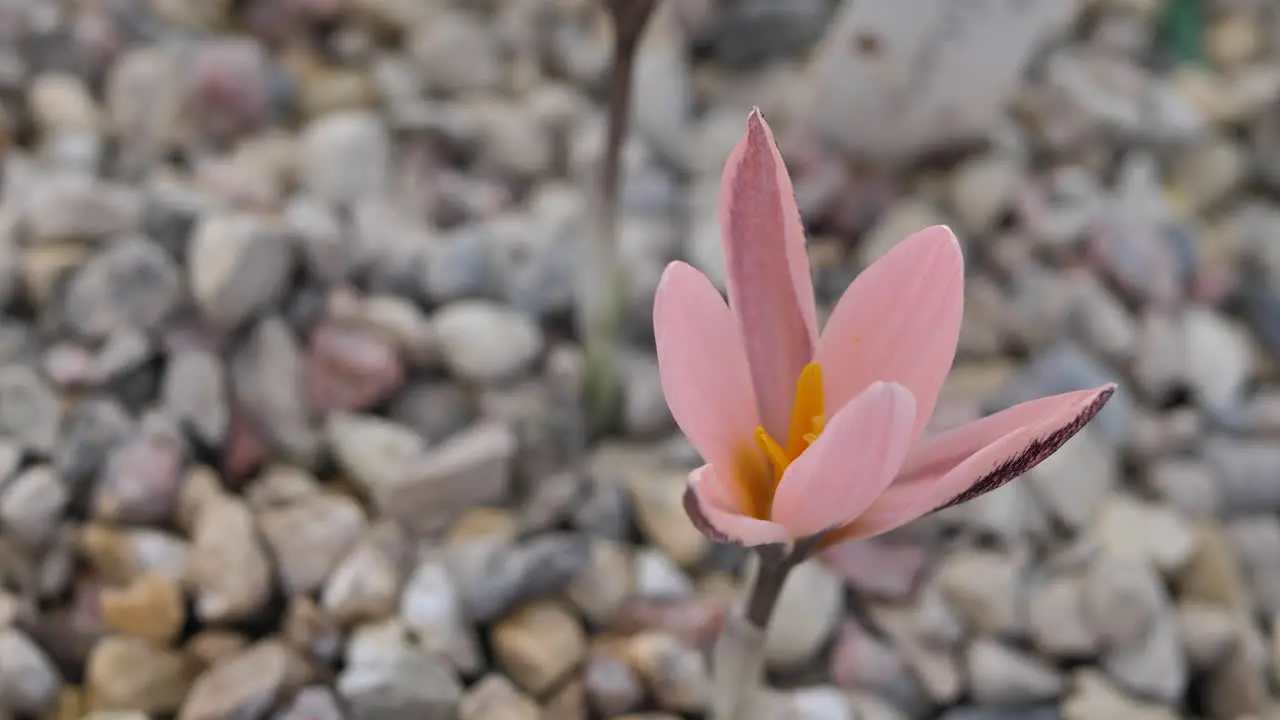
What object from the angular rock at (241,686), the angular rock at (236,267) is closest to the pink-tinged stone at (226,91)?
the angular rock at (236,267)

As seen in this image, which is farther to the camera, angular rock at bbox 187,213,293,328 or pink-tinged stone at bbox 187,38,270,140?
pink-tinged stone at bbox 187,38,270,140

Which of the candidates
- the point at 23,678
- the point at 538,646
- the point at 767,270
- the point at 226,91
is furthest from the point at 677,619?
the point at 226,91

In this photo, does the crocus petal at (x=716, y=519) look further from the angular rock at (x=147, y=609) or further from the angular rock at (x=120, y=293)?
the angular rock at (x=120, y=293)

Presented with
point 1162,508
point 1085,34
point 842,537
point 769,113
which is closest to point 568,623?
point 842,537

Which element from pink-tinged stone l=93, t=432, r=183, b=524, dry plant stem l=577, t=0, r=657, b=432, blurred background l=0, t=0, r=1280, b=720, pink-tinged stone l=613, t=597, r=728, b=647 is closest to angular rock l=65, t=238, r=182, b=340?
blurred background l=0, t=0, r=1280, b=720

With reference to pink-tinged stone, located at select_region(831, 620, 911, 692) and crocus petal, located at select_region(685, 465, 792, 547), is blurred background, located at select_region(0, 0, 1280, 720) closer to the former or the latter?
pink-tinged stone, located at select_region(831, 620, 911, 692)

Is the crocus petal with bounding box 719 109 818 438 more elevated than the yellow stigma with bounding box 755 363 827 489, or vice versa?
the crocus petal with bounding box 719 109 818 438
